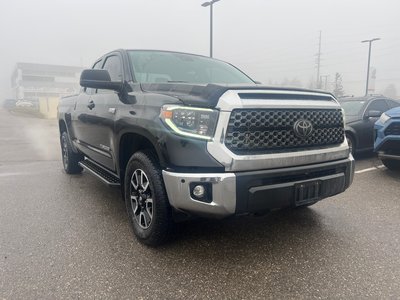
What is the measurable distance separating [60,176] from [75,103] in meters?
1.59

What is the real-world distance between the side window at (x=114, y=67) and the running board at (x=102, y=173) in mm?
1119

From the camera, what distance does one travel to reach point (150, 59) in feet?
13.2

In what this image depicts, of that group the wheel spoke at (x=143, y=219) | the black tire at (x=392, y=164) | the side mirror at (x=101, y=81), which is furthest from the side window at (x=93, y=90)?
the black tire at (x=392, y=164)

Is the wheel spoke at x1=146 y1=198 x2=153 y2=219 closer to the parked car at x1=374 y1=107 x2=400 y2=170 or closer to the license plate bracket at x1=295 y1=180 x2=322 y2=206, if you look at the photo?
the license plate bracket at x1=295 y1=180 x2=322 y2=206

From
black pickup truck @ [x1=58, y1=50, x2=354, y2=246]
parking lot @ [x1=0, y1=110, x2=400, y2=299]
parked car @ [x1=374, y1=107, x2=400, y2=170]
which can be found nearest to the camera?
parking lot @ [x1=0, y1=110, x2=400, y2=299]

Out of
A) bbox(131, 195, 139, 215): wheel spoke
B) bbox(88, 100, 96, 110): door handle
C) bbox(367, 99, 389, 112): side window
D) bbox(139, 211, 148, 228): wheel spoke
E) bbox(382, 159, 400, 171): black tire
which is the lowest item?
bbox(382, 159, 400, 171): black tire

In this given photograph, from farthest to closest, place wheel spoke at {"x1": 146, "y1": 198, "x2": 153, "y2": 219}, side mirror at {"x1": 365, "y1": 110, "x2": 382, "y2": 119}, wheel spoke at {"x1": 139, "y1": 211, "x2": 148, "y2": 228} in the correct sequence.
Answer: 1. side mirror at {"x1": 365, "y1": 110, "x2": 382, "y2": 119}
2. wheel spoke at {"x1": 139, "y1": 211, "x2": 148, "y2": 228}
3. wheel spoke at {"x1": 146, "y1": 198, "x2": 153, "y2": 219}

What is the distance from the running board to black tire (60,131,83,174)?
3.44 feet

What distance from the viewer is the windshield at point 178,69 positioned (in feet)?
12.6

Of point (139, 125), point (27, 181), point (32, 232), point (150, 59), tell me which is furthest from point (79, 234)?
point (27, 181)

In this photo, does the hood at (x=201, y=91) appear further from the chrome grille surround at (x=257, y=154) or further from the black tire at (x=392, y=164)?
the black tire at (x=392, y=164)

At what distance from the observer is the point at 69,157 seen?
6238 millimetres

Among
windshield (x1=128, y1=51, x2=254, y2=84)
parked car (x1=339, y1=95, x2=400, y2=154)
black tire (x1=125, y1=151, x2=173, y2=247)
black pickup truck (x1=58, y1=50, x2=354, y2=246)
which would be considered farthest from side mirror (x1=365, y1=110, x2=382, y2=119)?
black tire (x1=125, y1=151, x2=173, y2=247)

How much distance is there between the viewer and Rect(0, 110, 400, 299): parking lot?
250 centimetres
